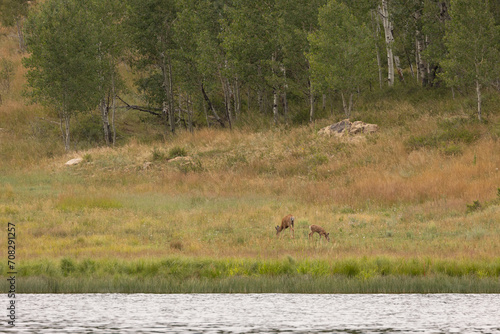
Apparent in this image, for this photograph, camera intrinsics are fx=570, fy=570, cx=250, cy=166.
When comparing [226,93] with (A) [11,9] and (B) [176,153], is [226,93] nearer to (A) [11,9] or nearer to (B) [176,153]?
(B) [176,153]

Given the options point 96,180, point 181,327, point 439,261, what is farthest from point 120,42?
point 181,327

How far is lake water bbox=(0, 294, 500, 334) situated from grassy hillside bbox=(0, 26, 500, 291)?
1537 mm

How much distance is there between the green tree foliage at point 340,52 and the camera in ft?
122

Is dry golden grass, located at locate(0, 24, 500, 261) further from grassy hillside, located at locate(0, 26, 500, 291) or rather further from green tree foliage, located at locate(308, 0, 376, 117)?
green tree foliage, located at locate(308, 0, 376, 117)

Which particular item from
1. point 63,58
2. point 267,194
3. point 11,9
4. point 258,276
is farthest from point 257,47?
point 11,9

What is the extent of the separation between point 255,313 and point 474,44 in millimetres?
27494

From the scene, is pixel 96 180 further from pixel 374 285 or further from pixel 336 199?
pixel 374 285

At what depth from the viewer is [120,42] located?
49781 mm

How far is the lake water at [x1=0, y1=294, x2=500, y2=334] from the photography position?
7.27 metres

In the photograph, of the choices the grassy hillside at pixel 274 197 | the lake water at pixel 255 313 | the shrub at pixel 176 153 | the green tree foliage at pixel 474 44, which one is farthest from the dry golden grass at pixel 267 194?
the lake water at pixel 255 313

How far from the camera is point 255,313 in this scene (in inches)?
338

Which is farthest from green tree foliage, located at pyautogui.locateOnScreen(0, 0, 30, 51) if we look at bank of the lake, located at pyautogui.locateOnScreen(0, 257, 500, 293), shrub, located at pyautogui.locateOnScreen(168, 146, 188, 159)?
bank of the lake, located at pyautogui.locateOnScreen(0, 257, 500, 293)

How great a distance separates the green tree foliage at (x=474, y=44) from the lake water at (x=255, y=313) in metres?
23.8

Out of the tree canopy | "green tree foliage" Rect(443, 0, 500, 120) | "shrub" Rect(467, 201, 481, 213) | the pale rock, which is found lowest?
"shrub" Rect(467, 201, 481, 213)
